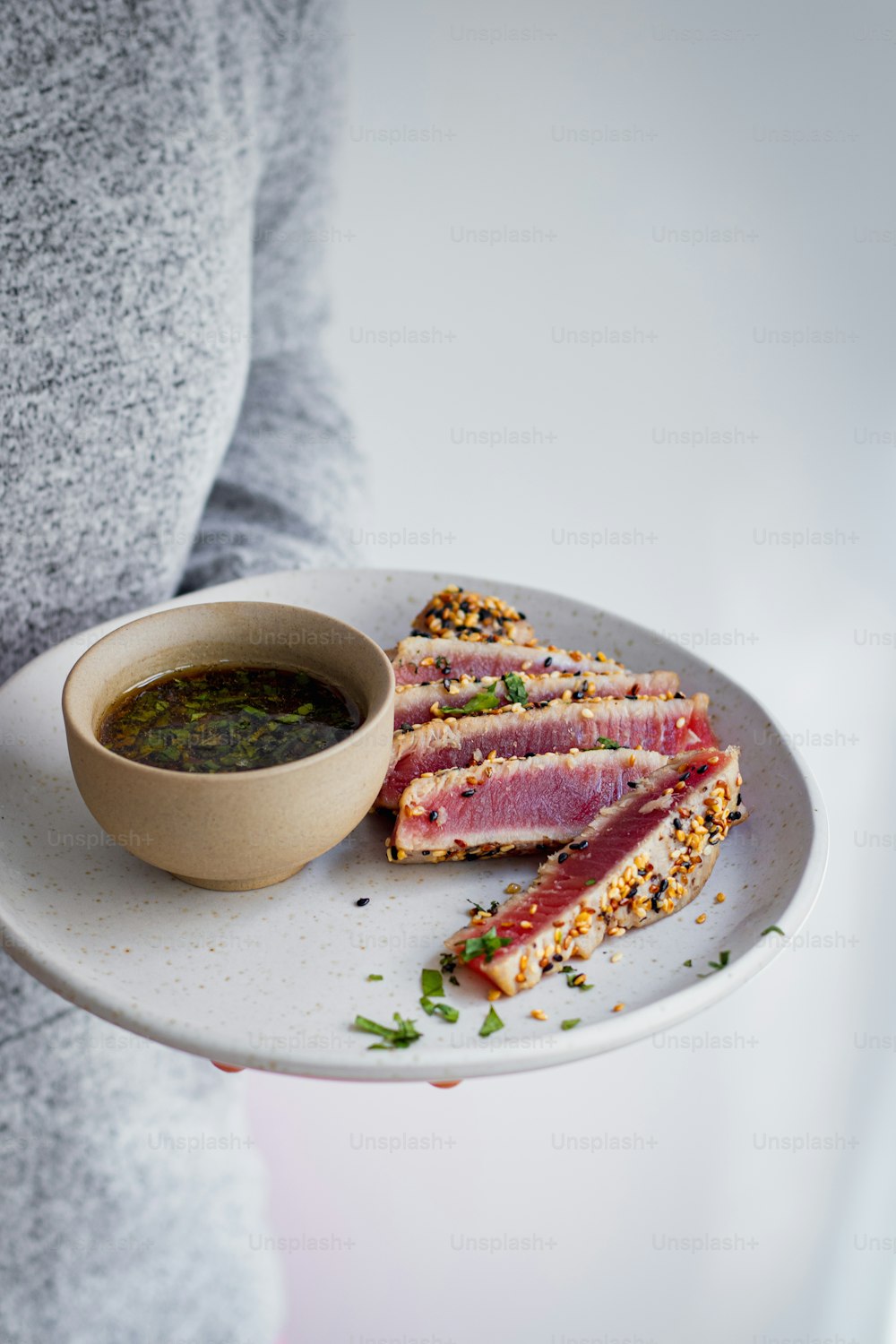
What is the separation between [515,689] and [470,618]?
0.78 feet

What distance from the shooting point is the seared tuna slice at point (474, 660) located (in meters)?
2.02

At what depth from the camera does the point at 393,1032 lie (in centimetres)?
134

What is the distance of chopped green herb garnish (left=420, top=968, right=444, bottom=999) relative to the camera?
1.43m

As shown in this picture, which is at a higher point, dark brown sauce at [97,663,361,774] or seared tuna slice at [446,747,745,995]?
dark brown sauce at [97,663,361,774]

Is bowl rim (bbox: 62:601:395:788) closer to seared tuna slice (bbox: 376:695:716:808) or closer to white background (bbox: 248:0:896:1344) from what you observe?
seared tuna slice (bbox: 376:695:716:808)

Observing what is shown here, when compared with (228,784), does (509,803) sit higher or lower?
lower

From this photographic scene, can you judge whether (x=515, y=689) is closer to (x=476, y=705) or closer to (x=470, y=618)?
(x=476, y=705)

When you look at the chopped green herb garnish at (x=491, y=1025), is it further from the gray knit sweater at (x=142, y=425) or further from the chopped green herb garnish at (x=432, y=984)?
the gray knit sweater at (x=142, y=425)

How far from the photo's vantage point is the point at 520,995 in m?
1.44

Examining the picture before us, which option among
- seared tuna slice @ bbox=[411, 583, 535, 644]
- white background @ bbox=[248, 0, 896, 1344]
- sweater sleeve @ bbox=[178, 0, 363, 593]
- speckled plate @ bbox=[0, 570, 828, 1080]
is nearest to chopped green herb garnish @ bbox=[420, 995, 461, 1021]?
speckled plate @ bbox=[0, 570, 828, 1080]

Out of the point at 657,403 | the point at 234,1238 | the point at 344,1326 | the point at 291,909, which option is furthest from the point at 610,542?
the point at 344,1326

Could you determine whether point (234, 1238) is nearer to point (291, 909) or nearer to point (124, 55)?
point (291, 909)

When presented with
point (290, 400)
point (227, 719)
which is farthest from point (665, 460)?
point (227, 719)

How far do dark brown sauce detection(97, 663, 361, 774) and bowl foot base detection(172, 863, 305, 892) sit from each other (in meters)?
0.18
